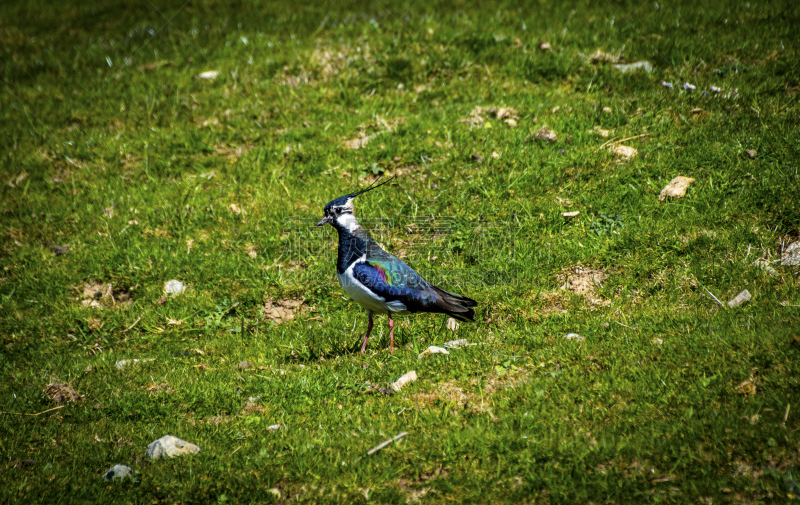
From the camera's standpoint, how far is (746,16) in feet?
38.7

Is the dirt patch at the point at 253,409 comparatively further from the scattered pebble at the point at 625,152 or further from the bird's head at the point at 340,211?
the scattered pebble at the point at 625,152

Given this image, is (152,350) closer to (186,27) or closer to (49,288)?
(49,288)

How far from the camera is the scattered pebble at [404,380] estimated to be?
19.5ft

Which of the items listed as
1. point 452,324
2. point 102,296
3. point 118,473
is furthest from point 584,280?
point 102,296

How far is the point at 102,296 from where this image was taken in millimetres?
8883

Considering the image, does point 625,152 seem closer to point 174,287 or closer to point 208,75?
point 174,287

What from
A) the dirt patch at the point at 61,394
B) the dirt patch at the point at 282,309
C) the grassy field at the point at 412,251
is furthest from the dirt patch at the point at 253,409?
the dirt patch at the point at 282,309

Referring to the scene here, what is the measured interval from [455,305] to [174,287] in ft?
14.6

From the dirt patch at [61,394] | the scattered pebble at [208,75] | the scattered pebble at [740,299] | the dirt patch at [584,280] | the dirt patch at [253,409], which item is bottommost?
the dirt patch at [61,394]

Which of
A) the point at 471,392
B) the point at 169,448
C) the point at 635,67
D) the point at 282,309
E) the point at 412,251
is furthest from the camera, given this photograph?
the point at 635,67

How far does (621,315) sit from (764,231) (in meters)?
2.38

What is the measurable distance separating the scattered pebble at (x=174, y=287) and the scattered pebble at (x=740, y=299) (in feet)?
23.7

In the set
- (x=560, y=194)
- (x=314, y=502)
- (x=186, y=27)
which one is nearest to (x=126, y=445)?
(x=314, y=502)

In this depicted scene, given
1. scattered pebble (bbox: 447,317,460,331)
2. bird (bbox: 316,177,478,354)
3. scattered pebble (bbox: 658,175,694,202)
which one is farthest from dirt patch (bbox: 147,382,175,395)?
scattered pebble (bbox: 658,175,694,202)
